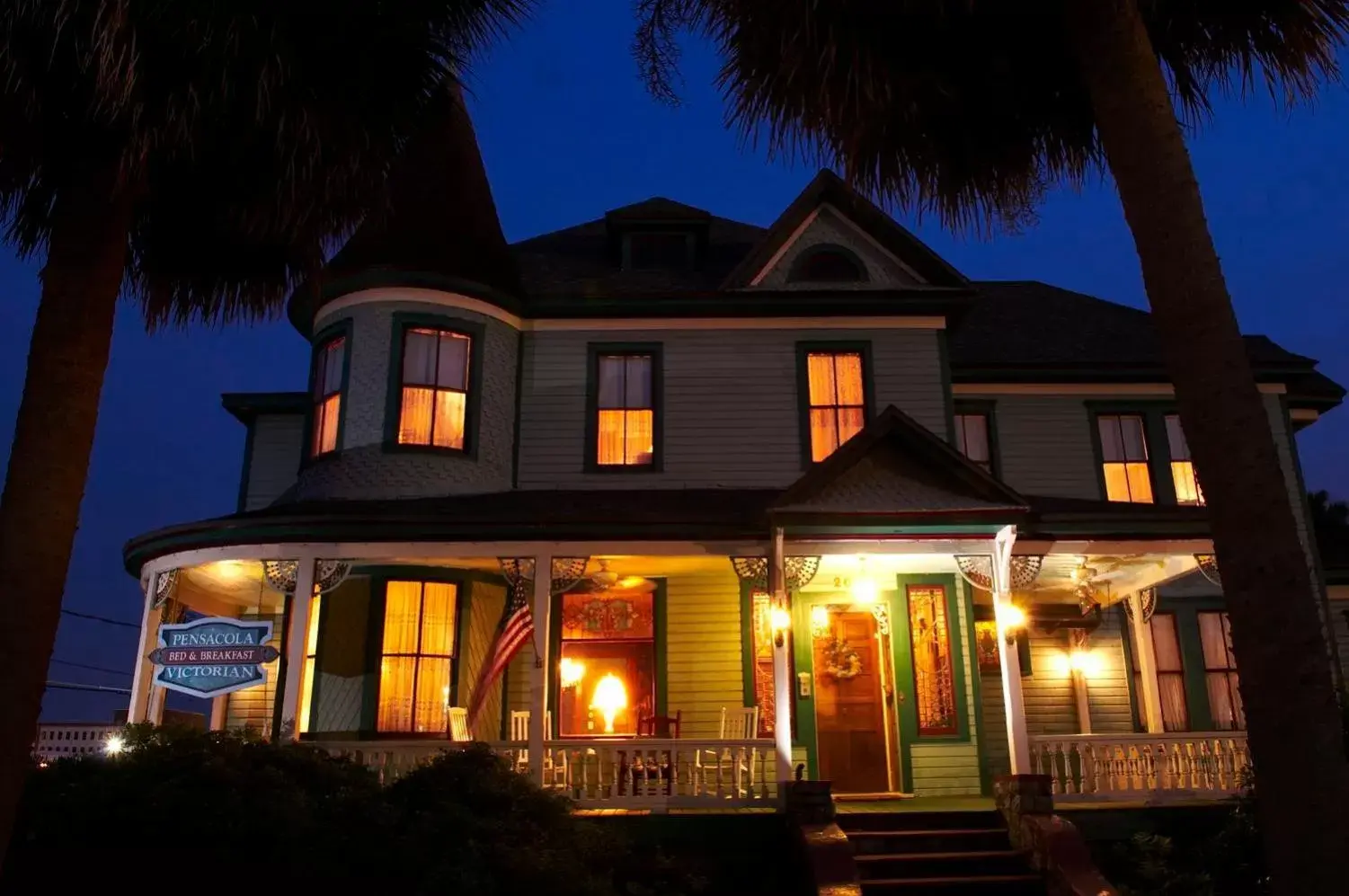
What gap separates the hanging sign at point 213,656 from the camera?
10617mm

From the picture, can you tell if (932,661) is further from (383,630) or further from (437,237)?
(437,237)

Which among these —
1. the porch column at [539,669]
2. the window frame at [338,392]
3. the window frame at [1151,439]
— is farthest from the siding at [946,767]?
the window frame at [338,392]

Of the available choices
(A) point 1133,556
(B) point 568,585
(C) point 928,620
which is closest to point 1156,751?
(A) point 1133,556

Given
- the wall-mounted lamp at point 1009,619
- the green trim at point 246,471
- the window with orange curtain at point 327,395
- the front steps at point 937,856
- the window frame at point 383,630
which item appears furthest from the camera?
the green trim at point 246,471

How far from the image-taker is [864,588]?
12852 mm

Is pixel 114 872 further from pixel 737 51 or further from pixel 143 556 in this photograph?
pixel 737 51

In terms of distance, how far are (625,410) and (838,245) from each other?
Result: 3.79 m

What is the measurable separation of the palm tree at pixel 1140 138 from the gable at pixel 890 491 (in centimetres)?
378

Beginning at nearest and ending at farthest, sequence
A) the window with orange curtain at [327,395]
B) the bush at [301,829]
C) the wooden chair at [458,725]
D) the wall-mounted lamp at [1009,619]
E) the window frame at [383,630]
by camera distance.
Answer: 1. the bush at [301,829]
2. the wall-mounted lamp at [1009,619]
3. the wooden chair at [458,725]
4. the window frame at [383,630]
5. the window with orange curtain at [327,395]

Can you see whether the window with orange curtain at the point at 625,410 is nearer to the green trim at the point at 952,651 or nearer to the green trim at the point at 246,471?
the green trim at the point at 952,651

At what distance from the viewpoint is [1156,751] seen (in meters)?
11.1

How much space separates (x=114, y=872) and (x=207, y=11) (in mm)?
6178

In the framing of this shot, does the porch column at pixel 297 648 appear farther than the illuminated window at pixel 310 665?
No

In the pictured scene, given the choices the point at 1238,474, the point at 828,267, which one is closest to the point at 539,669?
the point at 828,267
